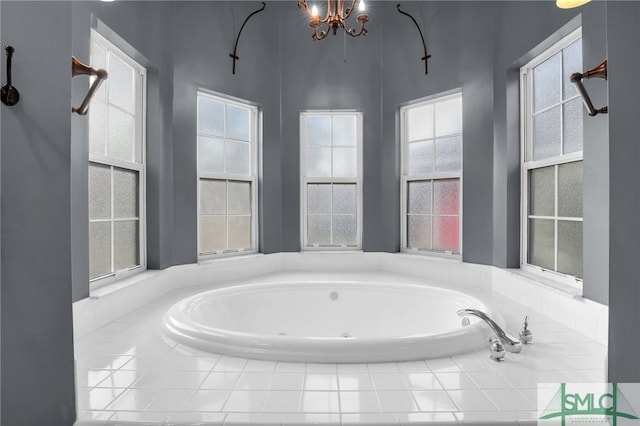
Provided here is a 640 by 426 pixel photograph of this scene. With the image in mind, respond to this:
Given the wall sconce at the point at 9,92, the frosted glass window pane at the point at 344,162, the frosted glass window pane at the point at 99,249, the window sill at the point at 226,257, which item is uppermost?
the frosted glass window pane at the point at 344,162

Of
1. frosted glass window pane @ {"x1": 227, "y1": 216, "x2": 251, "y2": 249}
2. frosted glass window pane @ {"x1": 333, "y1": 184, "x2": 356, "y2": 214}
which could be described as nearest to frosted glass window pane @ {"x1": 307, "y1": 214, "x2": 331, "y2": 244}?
frosted glass window pane @ {"x1": 333, "y1": 184, "x2": 356, "y2": 214}

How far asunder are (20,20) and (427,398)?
66.2 inches

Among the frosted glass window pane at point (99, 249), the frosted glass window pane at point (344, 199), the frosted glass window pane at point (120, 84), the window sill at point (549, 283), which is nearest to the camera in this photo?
the window sill at point (549, 283)

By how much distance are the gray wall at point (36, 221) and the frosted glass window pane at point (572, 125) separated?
7.99 ft

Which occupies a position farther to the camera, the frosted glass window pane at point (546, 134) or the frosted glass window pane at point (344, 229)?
the frosted glass window pane at point (344, 229)

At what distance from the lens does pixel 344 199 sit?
11.0 ft

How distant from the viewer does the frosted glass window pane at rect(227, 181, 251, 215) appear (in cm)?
311

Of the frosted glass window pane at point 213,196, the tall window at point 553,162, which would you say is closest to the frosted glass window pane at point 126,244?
the frosted glass window pane at point 213,196

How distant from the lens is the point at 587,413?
1.11 meters

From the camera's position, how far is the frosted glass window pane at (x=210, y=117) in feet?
9.55

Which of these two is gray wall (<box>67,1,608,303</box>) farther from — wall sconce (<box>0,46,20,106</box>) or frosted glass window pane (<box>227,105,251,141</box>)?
wall sconce (<box>0,46,20,106</box>)

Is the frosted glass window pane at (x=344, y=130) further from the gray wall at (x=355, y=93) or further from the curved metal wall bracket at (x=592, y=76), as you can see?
the curved metal wall bracket at (x=592, y=76)

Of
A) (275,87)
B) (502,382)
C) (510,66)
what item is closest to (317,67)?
(275,87)

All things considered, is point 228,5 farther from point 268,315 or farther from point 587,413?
point 587,413
